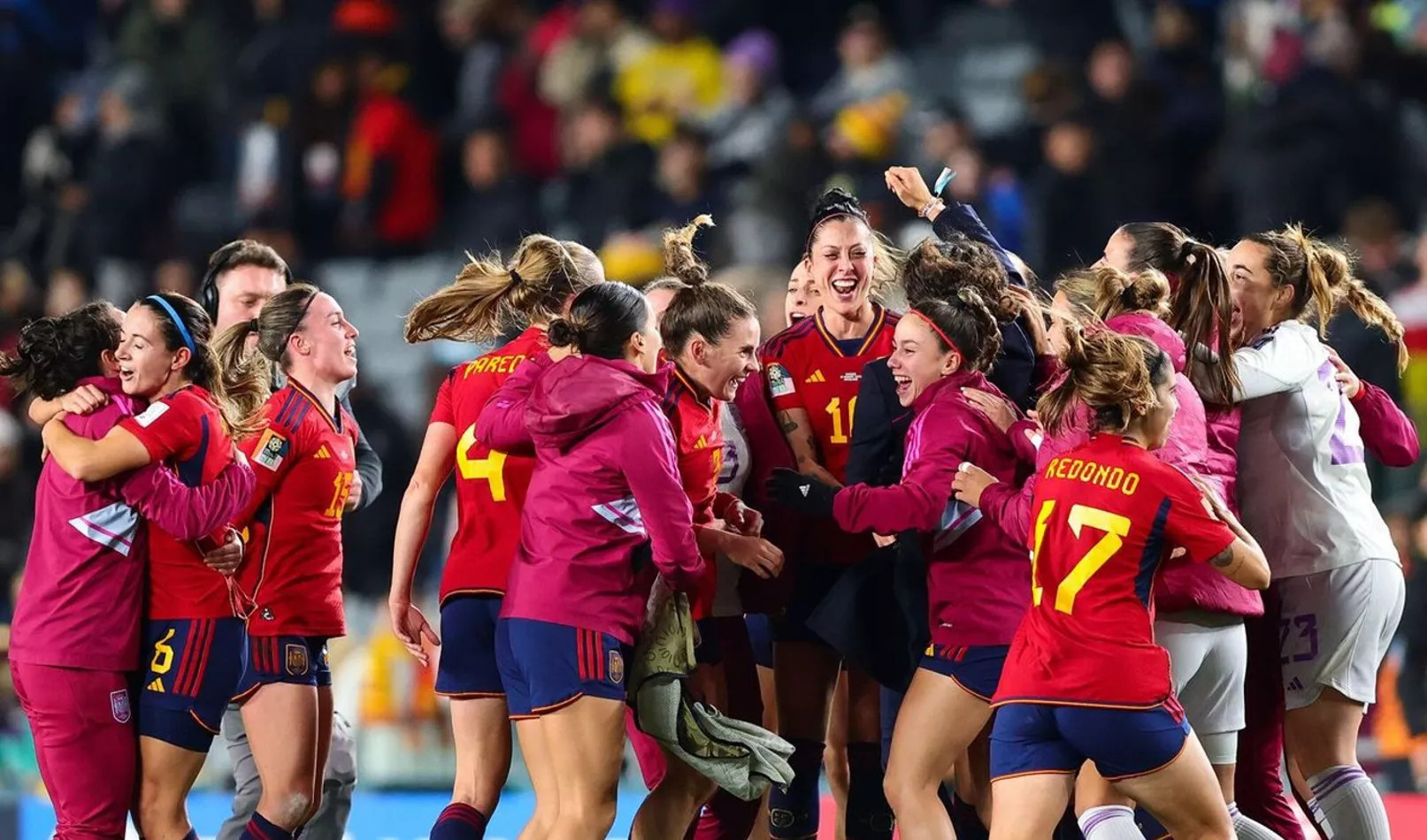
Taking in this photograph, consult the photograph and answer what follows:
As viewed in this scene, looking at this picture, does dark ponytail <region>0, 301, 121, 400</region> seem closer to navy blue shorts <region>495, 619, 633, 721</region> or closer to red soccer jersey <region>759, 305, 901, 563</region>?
navy blue shorts <region>495, 619, 633, 721</region>

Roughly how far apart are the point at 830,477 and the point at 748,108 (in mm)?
6304

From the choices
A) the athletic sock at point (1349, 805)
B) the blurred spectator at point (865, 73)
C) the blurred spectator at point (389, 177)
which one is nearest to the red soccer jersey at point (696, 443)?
the athletic sock at point (1349, 805)

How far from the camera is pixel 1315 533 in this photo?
5410mm

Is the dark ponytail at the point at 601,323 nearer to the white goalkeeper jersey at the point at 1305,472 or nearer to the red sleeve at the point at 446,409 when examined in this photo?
the red sleeve at the point at 446,409

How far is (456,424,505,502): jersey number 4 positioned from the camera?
5336mm

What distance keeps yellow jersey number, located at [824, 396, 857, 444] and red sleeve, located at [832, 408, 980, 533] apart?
0.62 meters

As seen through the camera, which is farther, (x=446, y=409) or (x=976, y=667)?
(x=446, y=409)

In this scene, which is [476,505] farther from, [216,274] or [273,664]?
[216,274]

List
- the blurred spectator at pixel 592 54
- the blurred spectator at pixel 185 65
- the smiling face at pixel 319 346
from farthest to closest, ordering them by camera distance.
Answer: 1. the blurred spectator at pixel 185 65
2. the blurred spectator at pixel 592 54
3. the smiling face at pixel 319 346

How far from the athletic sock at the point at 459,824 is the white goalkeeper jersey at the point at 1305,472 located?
2.34 m

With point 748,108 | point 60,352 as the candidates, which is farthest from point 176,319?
point 748,108

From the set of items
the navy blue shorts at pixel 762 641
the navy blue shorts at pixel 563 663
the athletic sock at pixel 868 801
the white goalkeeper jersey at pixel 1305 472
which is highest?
the white goalkeeper jersey at pixel 1305 472

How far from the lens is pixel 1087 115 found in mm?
10016

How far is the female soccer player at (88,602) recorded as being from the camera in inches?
199
